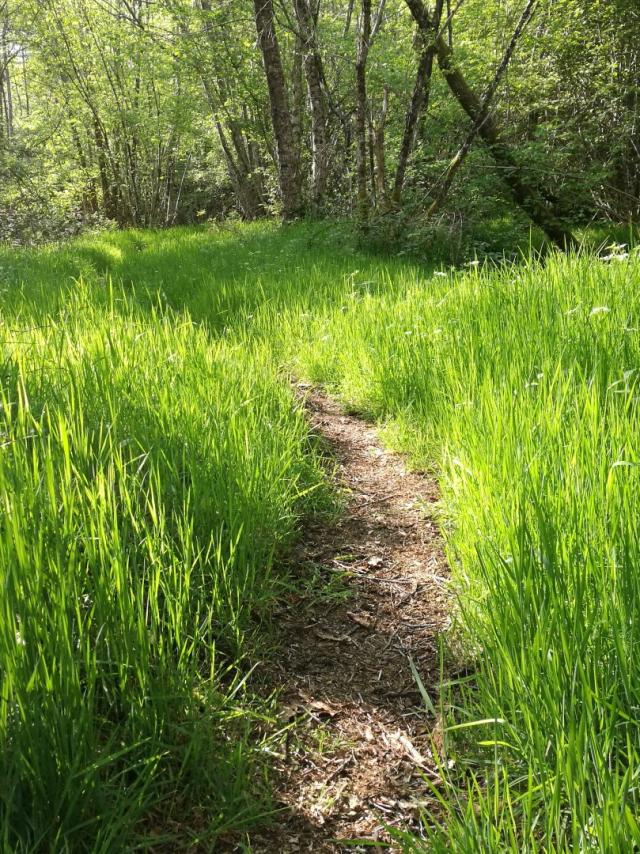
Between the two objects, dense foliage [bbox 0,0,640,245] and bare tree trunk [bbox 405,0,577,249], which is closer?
bare tree trunk [bbox 405,0,577,249]

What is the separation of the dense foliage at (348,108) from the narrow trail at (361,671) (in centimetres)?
550

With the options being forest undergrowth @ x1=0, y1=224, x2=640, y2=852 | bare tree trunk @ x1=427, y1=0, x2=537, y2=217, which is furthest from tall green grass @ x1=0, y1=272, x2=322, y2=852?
bare tree trunk @ x1=427, y1=0, x2=537, y2=217

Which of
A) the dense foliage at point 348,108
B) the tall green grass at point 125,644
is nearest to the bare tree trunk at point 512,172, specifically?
the dense foliage at point 348,108

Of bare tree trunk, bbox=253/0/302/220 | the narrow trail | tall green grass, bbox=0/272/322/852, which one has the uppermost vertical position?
bare tree trunk, bbox=253/0/302/220

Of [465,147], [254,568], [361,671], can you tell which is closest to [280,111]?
[465,147]

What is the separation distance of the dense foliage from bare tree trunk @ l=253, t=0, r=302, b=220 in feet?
0.10

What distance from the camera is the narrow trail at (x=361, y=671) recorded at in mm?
1284

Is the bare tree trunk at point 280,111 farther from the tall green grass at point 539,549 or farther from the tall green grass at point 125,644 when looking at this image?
the tall green grass at point 125,644

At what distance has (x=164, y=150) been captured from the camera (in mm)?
19969

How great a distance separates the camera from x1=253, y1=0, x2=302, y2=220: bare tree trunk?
10266 millimetres

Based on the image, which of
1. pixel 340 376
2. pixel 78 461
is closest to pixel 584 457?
pixel 78 461

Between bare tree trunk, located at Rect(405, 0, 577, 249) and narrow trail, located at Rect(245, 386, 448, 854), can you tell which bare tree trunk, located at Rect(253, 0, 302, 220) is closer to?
bare tree trunk, located at Rect(405, 0, 577, 249)

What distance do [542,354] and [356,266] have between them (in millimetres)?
4244

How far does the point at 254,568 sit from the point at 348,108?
573 inches
